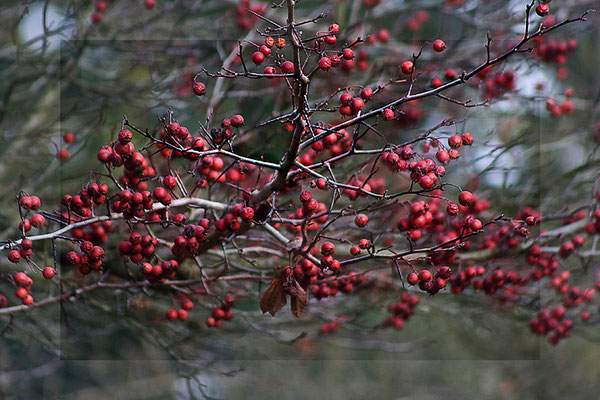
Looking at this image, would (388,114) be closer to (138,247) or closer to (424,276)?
(424,276)

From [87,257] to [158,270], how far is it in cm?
38

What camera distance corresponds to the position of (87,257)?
2.54 meters

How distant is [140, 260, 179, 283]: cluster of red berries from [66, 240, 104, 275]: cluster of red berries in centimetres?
26

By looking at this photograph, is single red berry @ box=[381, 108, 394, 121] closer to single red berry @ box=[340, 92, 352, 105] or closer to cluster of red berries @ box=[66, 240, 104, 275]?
single red berry @ box=[340, 92, 352, 105]

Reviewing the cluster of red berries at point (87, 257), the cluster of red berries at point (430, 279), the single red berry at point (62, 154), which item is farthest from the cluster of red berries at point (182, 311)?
the single red berry at point (62, 154)

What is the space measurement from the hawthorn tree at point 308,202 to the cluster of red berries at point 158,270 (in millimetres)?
16

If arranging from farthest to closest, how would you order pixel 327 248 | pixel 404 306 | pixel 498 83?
pixel 498 83 → pixel 404 306 → pixel 327 248

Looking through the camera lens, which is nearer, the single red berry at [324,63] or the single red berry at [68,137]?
the single red berry at [324,63]

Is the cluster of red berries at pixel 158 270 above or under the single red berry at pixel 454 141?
under

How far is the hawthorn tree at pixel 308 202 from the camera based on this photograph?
2.45 meters

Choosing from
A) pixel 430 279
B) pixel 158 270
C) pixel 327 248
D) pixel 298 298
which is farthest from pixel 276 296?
pixel 430 279

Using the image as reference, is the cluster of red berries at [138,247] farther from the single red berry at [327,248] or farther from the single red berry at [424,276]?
the single red berry at [424,276]

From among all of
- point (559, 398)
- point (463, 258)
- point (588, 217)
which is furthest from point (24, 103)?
point (559, 398)

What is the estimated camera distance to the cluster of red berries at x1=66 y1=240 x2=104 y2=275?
251 centimetres
